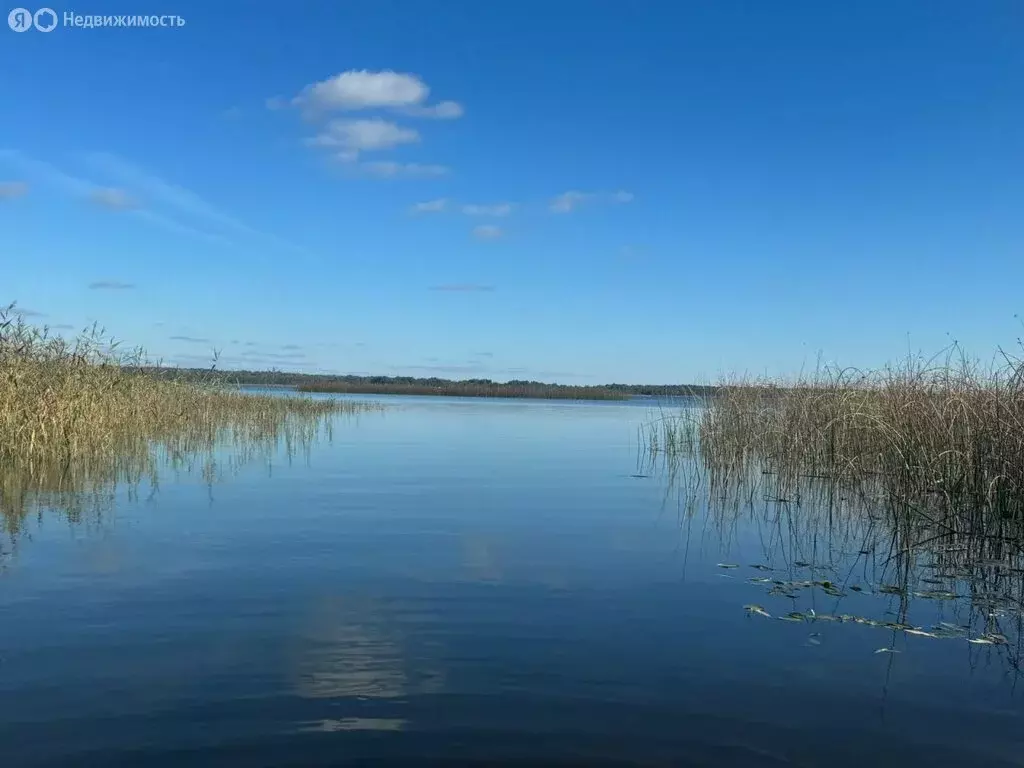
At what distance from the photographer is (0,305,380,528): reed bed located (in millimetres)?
10484

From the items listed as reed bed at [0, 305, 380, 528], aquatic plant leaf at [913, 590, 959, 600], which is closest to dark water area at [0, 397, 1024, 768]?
aquatic plant leaf at [913, 590, 959, 600]

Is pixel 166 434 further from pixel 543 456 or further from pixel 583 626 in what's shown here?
pixel 583 626

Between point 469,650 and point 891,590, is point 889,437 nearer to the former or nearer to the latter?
point 891,590

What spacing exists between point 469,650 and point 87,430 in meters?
11.7

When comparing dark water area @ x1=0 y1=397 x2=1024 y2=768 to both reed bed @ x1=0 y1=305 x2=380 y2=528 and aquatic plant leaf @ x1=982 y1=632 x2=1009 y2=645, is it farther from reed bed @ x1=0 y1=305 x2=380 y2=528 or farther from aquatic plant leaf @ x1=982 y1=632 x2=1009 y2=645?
reed bed @ x1=0 y1=305 x2=380 y2=528

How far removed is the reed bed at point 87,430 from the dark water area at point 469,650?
8.05 feet

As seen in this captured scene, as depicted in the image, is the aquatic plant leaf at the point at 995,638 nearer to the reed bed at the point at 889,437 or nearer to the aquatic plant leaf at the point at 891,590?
the aquatic plant leaf at the point at 891,590

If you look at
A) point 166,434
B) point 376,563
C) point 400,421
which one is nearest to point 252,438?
point 166,434

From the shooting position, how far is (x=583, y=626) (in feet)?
16.7

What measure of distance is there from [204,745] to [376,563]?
3345mm

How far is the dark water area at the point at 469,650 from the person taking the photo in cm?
341

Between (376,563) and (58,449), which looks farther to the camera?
(58,449)

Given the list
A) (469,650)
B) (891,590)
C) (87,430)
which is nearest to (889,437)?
(891,590)


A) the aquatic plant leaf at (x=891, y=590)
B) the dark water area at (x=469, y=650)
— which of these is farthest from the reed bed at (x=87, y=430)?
the aquatic plant leaf at (x=891, y=590)
